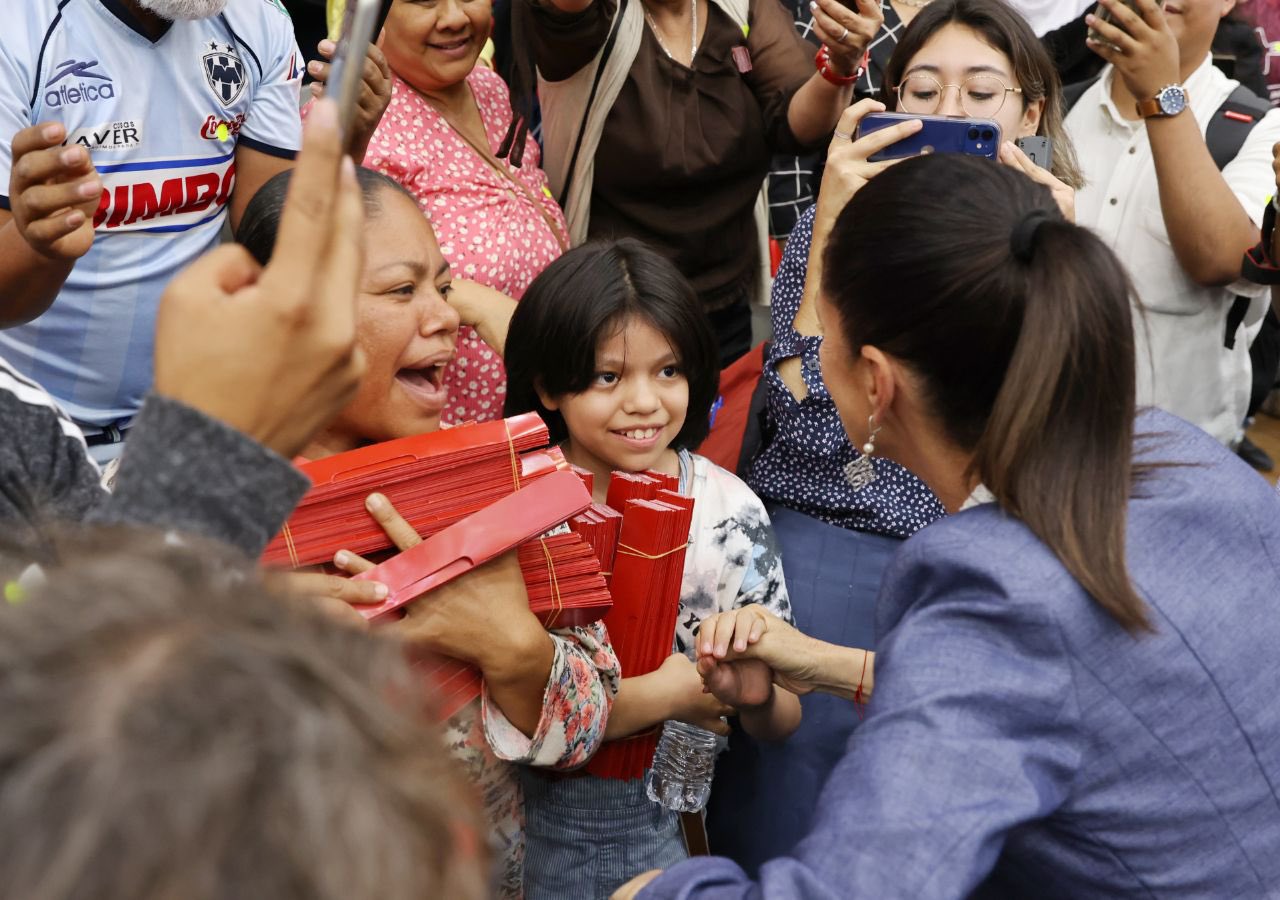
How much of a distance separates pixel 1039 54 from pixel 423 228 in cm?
153

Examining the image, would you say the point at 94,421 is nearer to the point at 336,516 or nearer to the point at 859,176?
the point at 336,516

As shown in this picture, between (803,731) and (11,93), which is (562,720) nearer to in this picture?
(803,731)

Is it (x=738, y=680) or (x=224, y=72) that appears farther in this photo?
(x=224, y=72)

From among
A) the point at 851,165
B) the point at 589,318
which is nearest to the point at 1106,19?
the point at 851,165

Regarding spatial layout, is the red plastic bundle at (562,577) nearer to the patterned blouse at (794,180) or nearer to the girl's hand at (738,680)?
the girl's hand at (738,680)

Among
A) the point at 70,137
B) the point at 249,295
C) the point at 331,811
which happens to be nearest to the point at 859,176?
the point at 70,137

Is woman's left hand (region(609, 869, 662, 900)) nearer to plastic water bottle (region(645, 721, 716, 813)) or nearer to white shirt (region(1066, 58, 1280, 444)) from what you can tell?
plastic water bottle (region(645, 721, 716, 813))

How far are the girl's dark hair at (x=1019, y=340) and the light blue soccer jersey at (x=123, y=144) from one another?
1.37 meters

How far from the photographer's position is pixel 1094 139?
306 centimetres

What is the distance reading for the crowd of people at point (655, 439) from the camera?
652 mm

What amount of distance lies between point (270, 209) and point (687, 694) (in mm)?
953

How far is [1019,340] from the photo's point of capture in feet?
4.51

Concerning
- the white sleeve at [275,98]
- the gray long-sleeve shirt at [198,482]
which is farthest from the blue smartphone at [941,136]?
the gray long-sleeve shirt at [198,482]

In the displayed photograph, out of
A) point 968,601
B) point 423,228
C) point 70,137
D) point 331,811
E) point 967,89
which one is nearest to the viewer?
point 331,811
